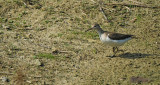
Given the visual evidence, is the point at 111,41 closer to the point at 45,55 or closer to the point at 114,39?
the point at 114,39

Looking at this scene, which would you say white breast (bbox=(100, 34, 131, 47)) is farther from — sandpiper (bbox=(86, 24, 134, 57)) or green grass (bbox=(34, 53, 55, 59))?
green grass (bbox=(34, 53, 55, 59))

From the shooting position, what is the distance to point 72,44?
11.0 meters

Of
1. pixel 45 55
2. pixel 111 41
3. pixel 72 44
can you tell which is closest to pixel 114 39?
pixel 111 41

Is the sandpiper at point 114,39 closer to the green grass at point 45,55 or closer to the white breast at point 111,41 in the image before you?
the white breast at point 111,41

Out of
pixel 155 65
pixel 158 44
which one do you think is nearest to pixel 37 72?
pixel 155 65

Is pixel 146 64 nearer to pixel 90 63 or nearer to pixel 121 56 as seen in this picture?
pixel 121 56

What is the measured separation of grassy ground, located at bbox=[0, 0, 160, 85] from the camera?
936cm

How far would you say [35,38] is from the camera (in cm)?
1128

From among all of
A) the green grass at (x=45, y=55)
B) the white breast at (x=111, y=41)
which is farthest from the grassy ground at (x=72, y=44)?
the white breast at (x=111, y=41)

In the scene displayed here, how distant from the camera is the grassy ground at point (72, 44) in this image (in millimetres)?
9363

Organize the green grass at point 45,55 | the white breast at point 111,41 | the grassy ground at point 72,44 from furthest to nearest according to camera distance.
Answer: the white breast at point 111,41 < the green grass at point 45,55 < the grassy ground at point 72,44

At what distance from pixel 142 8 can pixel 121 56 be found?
3297 millimetres

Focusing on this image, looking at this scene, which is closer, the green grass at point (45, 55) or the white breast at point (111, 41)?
the green grass at point (45, 55)

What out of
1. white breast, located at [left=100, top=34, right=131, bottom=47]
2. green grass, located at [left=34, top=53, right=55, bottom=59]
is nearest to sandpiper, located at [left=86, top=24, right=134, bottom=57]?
white breast, located at [left=100, top=34, right=131, bottom=47]
